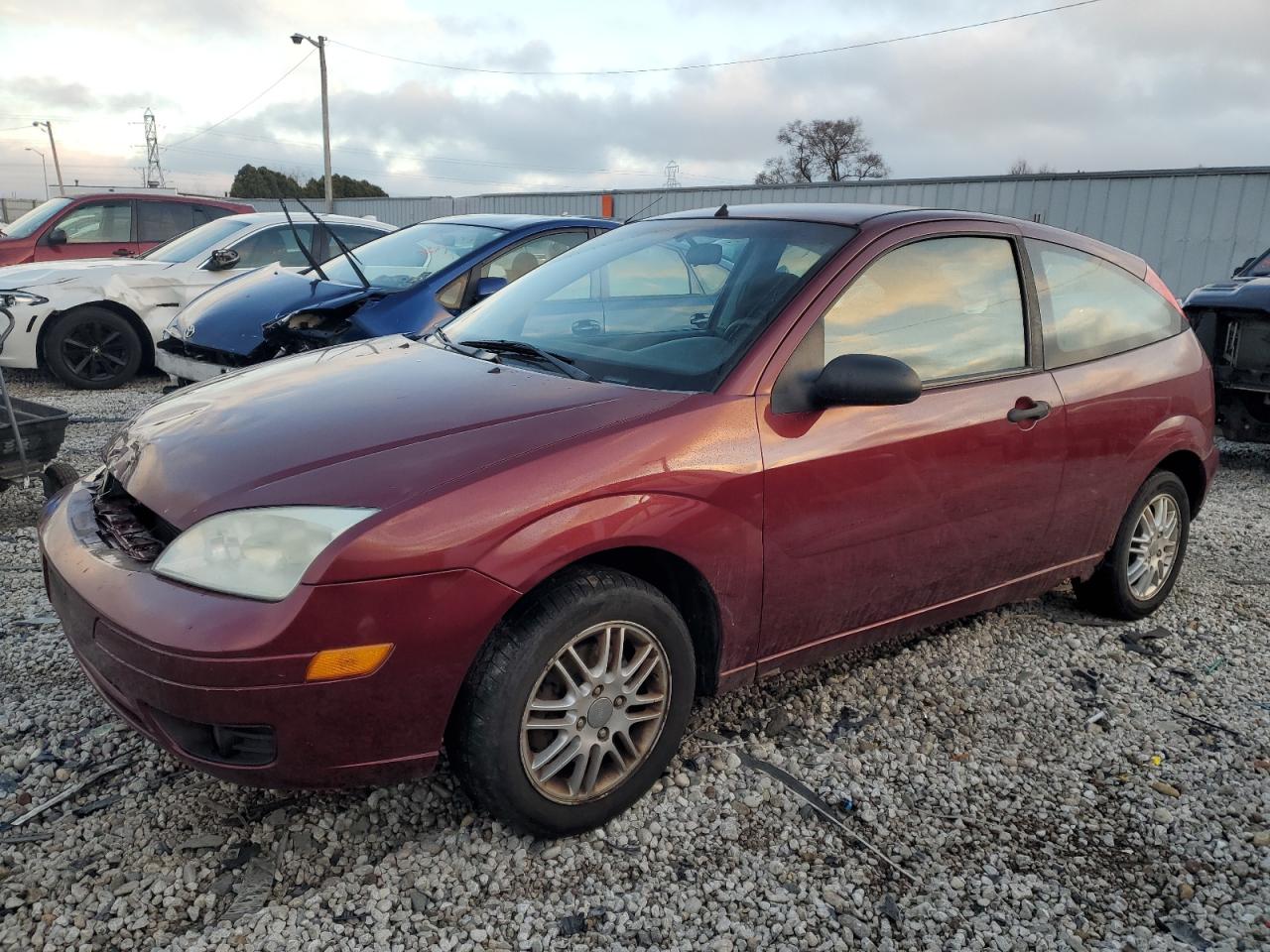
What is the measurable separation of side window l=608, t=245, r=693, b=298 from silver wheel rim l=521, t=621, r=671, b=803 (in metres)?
1.30

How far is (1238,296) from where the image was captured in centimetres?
700

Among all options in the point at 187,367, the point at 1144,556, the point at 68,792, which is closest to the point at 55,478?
the point at 68,792

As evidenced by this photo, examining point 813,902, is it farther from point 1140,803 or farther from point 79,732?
point 79,732

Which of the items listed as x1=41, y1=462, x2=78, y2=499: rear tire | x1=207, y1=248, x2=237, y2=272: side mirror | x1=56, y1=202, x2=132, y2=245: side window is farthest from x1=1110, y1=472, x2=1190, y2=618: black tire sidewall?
x1=56, y1=202, x2=132, y2=245: side window

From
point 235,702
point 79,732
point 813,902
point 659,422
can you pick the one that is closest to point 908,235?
point 659,422

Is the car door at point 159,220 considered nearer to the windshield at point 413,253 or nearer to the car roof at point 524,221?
the windshield at point 413,253

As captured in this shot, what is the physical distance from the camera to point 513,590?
228cm

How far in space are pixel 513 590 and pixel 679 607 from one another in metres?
0.65

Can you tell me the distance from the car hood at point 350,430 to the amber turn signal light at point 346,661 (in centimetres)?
32

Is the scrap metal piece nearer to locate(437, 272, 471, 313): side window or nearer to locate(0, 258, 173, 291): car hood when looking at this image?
locate(437, 272, 471, 313): side window

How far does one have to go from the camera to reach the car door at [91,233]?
10.6m

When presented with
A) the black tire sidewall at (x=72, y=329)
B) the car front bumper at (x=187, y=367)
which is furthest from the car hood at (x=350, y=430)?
the black tire sidewall at (x=72, y=329)

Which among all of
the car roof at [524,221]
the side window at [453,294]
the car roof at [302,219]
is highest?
the car roof at [524,221]

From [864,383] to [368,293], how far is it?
409 centimetres
